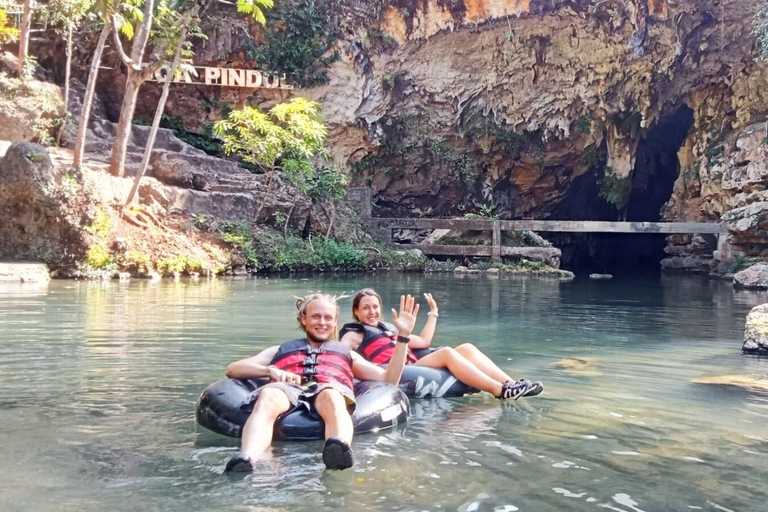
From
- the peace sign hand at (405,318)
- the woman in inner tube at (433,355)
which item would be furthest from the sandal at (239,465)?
the woman in inner tube at (433,355)

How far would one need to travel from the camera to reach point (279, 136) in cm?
2089

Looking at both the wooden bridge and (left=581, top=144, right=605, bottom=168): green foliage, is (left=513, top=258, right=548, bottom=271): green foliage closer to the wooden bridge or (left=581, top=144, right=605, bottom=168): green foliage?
the wooden bridge

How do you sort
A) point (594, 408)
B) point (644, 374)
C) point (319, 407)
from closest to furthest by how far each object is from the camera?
point (319, 407)
point (594, 408)
point (644, 374)

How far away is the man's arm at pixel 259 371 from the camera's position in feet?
14.3

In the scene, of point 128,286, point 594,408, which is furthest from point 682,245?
point 594,408

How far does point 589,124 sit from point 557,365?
2219 centimetres

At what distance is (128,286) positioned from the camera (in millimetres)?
14992

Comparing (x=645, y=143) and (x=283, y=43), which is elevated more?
(x=283, y=43)

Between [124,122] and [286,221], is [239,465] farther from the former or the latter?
[286,221]

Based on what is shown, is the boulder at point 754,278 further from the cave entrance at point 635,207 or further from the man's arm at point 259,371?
the man's arm at point 259,371

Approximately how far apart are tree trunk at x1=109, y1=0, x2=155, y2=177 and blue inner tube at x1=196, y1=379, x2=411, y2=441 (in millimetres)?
14489

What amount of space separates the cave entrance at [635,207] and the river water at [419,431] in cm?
2083

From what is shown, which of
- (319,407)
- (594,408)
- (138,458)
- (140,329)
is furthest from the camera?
(140,329)

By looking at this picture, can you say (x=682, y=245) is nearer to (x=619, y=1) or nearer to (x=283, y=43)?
(x=619, y=1)
